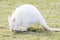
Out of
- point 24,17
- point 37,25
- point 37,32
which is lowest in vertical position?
point 37,32

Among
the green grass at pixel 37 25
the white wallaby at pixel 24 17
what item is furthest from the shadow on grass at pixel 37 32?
the white wallaby at pixel 24 17

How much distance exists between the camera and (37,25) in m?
6.71

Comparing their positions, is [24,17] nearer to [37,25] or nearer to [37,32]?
[37,32]

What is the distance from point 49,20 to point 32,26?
748 millimetres

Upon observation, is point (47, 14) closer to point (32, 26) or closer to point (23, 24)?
point (32, 26)

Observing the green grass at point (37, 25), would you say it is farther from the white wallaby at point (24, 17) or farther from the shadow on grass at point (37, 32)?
the white wallaby at point (24, 17)

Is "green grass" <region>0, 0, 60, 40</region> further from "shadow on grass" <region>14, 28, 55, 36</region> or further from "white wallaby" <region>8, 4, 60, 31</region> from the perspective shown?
"white wallaby" <region>8, 4, 60, 31</region>

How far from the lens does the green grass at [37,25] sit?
5.99 m

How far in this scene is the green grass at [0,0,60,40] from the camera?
5.99 metres

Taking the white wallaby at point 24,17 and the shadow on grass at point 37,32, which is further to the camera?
the shadow on grass at point 37,32

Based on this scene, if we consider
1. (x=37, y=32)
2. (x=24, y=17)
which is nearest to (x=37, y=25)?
(x=37, y=32)

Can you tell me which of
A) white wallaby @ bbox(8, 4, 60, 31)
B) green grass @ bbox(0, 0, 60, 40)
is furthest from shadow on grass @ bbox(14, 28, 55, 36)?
white wallaby @ bbox(8, 4, 60, 31)

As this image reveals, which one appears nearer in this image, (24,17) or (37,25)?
(24,17)

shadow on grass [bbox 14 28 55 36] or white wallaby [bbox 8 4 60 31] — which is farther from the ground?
white wallaby [bbox 8 4 60 31]
